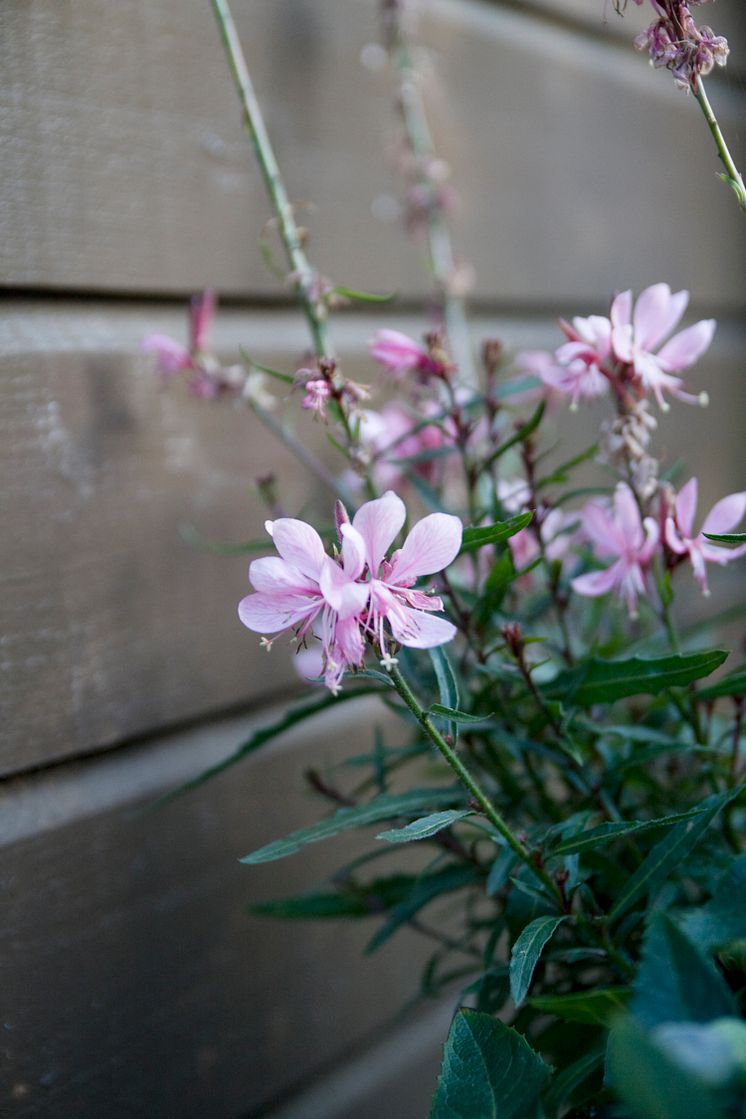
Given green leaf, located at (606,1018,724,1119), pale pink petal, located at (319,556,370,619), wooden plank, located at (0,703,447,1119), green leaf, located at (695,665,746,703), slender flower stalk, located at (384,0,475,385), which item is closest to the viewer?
green leaf, located at (606,1018,724,1119)

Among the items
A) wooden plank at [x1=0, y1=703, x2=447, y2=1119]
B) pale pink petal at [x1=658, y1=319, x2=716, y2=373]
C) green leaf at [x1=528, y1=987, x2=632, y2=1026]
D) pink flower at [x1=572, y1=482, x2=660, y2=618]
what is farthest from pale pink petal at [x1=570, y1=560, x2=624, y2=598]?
wooden plank at [x1=0, y1=703, x2=447, y2=1119]

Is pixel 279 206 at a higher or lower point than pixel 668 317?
higher

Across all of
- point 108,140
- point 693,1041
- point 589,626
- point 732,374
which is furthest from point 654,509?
point 732,374

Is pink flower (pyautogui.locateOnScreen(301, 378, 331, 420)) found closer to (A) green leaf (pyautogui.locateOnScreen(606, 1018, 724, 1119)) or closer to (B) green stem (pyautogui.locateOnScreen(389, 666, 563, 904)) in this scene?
(B) green stem (pyautogui.locateOnScreen(389, 666, 563, 904))

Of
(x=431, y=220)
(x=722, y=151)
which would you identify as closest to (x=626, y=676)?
(x=722, y=151)

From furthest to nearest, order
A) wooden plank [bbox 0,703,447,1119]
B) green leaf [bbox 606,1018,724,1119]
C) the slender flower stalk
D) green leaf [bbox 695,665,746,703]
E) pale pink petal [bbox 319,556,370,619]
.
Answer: the slender flower stalk → wooden plank [bbox 0,703,447,1119] → green leaf [bbox 695,665,746,703] → pale pink petal [bbox 319,556,370,619] → green leaf [bbox 606,1018,724,1119]

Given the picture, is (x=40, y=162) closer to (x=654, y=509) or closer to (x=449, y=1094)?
(x=654, y=509)

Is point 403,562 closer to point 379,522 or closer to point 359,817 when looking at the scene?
point 379,522
